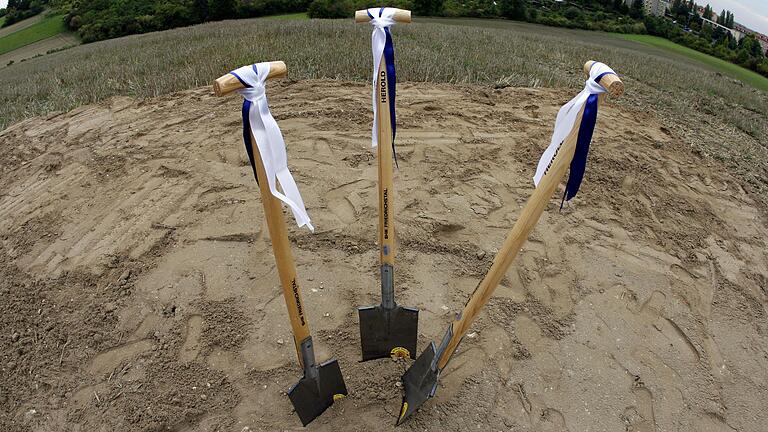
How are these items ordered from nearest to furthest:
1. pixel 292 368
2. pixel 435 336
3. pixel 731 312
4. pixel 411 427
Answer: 1. pixel 411 427
2. pixel 292 368
3. pixel 435 336
4. pixel 731 312

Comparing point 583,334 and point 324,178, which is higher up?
point 324,178

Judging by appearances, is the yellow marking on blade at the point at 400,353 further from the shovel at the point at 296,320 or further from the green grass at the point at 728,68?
the green grass at the point at 728,68

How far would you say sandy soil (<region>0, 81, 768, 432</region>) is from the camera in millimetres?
2627

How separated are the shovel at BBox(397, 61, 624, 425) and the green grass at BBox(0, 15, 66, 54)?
3273 centimetres

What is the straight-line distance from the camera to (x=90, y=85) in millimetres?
7023

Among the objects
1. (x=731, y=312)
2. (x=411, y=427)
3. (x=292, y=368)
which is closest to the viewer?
(x=411, y=427)

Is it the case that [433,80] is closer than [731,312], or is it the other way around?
[731,312]

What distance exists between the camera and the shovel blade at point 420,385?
240 centimetres

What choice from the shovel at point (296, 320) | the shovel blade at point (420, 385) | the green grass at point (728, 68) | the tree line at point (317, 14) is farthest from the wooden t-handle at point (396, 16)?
the tree line at point (317, 14)

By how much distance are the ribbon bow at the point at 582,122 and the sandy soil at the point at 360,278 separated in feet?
4.82

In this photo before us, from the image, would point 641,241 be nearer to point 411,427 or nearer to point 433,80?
point 411,427

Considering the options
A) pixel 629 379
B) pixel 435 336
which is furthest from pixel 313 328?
pixel 629 379

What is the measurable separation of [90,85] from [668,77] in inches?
422

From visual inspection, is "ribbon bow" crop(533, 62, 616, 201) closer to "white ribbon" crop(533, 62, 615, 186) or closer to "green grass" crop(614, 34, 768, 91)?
"white ribbon" crop(533, 62, 615, 186)
